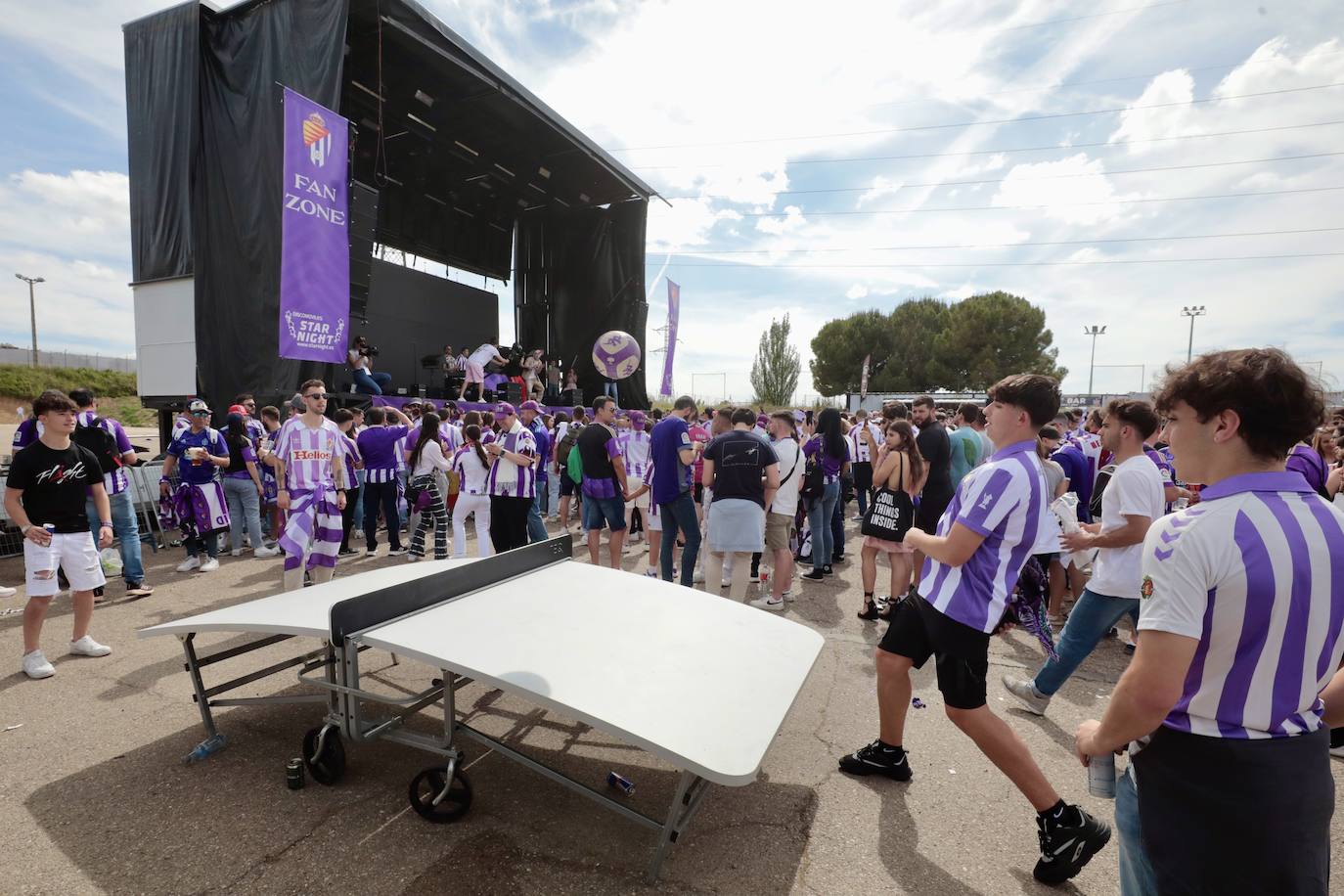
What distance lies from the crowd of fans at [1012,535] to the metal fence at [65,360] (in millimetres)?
41688

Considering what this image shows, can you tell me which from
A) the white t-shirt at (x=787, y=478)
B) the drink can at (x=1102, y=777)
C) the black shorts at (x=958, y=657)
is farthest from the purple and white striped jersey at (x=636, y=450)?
the drink can at (x=1102, y=777)

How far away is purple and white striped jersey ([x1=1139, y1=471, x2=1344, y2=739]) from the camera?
3.75 ft

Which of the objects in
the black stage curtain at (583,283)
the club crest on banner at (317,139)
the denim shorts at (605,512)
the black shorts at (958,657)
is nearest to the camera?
the black shorts at (958,657)

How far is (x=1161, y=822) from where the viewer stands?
1.27m

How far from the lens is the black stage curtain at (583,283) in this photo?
19.6 m

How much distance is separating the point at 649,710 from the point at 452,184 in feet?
63.6

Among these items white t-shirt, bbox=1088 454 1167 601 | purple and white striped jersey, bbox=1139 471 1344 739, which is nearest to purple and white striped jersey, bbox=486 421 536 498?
white t-shirt, bbox=1088 454 1167 601

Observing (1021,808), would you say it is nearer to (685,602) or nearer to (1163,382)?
(685,602)

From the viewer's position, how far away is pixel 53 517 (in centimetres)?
396

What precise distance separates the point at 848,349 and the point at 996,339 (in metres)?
10.3

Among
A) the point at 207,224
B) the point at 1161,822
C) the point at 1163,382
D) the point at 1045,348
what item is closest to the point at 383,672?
the point at 1161,822

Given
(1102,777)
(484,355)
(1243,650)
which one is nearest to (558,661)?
(1102,777)

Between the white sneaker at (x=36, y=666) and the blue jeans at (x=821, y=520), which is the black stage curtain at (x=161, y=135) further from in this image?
the blue jeans at (x=821, y=520)

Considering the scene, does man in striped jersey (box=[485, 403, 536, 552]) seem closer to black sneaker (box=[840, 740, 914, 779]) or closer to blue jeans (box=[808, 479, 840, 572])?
blue jeans (box=[808, 479, 840, 572])
